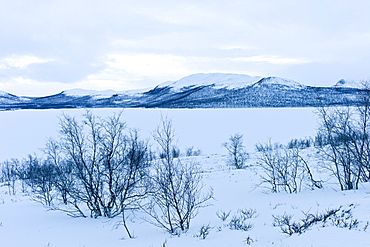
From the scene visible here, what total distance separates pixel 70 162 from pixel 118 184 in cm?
316

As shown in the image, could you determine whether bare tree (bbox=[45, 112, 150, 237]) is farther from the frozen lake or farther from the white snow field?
the frozen lake

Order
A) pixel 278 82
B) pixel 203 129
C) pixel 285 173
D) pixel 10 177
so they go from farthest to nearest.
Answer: pixel 278 82 < pixel 203 129 < pixel 10 177 < pixel 285 173

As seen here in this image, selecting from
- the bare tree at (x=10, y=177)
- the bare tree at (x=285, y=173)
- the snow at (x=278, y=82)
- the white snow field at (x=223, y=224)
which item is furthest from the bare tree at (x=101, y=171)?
the snow at (x=278, y=82)

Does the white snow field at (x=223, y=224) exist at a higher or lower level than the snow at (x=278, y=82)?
lower

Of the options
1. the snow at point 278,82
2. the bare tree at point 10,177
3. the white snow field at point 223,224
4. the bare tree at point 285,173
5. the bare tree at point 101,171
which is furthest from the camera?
the snow at point 278,82

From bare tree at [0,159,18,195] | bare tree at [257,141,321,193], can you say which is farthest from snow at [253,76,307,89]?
bare tree at [257,141,321,193]

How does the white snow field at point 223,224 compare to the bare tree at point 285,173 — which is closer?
the white snow field at point 223,224

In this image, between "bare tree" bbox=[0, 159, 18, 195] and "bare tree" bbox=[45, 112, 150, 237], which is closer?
"bare tree" bbox=[45, 112, 150, 237]

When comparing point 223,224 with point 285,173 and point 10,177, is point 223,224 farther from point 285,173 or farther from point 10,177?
point 10,177

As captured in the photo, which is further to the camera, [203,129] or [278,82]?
[278,82]

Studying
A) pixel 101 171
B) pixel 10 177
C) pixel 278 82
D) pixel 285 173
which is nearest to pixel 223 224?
pixel 101 171

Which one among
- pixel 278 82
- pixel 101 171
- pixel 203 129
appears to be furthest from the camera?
pixel 278 82

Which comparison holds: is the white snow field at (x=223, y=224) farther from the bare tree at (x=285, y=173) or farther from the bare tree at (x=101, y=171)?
the bare tree at (x=101, y=171)

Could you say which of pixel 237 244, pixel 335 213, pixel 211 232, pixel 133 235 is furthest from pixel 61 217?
pixel 335 213
